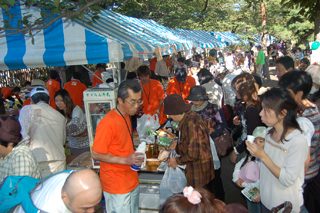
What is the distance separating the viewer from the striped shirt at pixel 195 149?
2.57 metres

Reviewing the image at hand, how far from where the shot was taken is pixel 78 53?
337 cm

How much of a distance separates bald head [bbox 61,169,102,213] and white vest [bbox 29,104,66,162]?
5.61 ft

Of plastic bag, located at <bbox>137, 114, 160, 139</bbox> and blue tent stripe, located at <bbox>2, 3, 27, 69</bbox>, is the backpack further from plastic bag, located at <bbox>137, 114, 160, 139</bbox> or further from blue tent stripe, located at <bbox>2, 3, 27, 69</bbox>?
plastic bag, located at <bbox>137, 114, 160, 139</bbox>

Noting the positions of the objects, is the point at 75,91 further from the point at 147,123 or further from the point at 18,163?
the point at 18,163

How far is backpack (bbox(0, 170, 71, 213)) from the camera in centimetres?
149

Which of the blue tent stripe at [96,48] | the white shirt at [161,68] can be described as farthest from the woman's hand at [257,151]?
the white shirt at [161,68]

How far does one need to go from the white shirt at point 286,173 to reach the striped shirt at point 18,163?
2078 mm

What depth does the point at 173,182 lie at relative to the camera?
2.83m

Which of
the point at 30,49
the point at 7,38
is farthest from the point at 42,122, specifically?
the point at 7,38

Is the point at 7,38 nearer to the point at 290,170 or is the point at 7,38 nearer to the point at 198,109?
the point at 198,109

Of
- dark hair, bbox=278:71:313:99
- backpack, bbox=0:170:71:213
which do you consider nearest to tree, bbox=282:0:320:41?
dark hair, bbox=278:71:313:99

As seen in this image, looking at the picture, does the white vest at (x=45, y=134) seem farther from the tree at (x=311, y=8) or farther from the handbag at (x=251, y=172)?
the tree at (x=311, y=8)

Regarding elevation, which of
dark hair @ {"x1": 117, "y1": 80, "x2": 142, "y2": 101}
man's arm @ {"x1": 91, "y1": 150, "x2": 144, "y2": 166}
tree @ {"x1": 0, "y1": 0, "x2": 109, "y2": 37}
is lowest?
man's arm @ {"x1": 91, "y1": 150, "x2": 144, "y2": 166}

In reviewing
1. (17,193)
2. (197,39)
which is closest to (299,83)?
(17,193)
